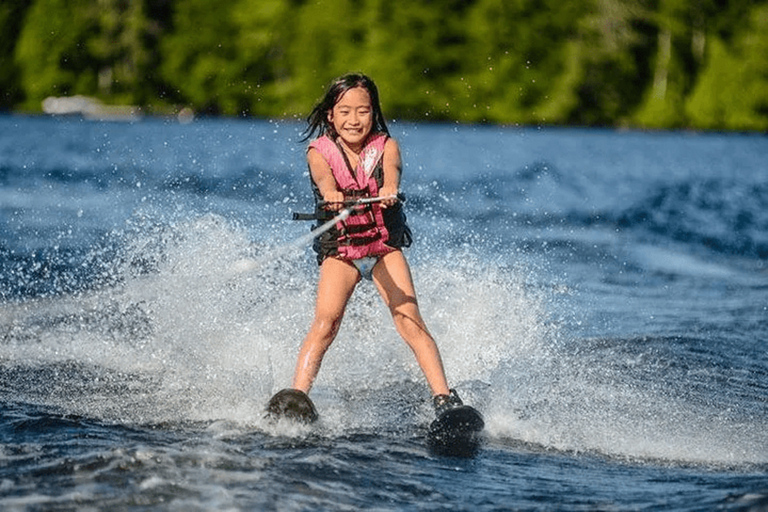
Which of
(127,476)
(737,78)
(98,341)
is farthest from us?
(737,78)

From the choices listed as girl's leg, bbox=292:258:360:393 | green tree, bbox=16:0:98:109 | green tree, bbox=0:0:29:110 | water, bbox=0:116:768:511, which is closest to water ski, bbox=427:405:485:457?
water, bbox=0:116:768:511

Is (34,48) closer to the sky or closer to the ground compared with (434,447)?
closer to the sky

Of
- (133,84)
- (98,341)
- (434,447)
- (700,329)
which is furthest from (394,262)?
(133,84)

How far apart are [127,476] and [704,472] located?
2.33 m

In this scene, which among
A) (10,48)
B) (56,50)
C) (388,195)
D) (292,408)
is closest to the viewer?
(292,408)

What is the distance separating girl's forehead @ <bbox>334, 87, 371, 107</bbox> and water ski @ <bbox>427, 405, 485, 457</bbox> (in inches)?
60.3

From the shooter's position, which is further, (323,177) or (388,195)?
(323,177)

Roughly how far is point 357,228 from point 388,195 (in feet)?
1.04

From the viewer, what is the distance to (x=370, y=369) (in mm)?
7203

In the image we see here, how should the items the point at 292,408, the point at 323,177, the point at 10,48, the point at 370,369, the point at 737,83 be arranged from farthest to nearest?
the point at 10,48 < the point at 737,83 < the point at 370,369 < the point at 323,177 < the point at 292,408

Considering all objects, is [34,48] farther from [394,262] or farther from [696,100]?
[394,262]

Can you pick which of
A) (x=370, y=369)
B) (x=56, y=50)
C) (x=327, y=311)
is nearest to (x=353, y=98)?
(x=327, y=311)

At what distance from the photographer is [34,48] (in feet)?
196

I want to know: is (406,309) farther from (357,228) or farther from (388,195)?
(388,195)
